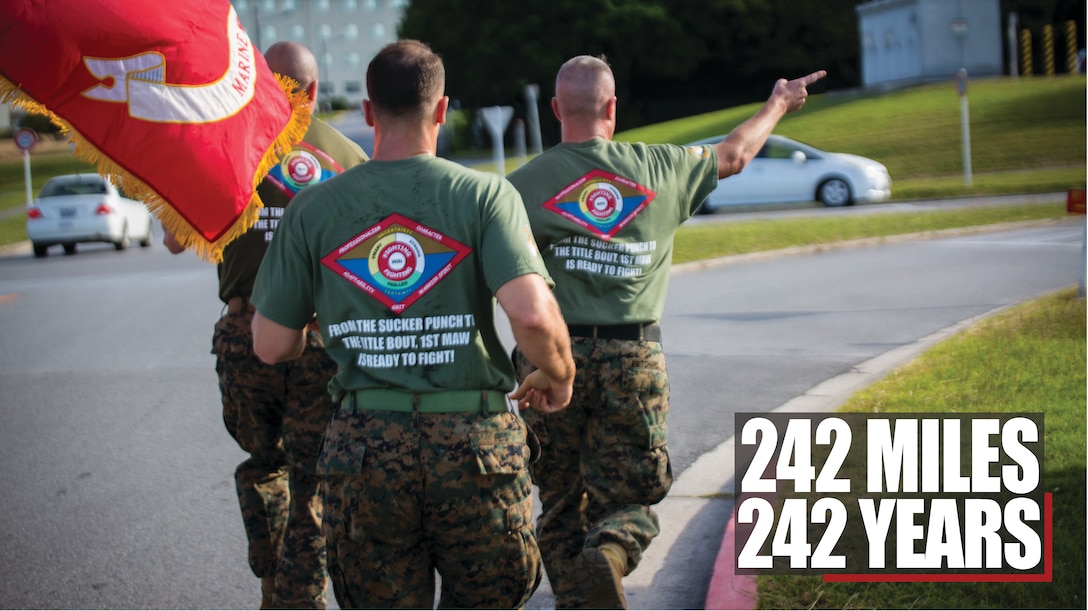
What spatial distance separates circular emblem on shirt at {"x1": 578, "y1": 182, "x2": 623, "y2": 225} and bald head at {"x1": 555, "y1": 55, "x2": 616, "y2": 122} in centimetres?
27

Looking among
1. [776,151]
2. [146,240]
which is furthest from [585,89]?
[146,240]

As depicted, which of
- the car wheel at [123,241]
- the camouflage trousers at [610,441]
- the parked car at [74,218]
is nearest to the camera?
the camouflage trousers at [610,441]

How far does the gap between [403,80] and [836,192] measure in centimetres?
2152

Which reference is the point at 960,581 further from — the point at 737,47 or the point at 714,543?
the point at 737,47

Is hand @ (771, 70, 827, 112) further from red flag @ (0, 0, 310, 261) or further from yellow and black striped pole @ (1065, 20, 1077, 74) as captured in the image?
yellow and black striped pole @ (1065, 20, 1077, 74)

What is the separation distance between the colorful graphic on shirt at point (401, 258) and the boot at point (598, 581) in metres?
1.21

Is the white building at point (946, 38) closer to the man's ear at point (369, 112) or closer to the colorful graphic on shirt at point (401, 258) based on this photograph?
the man's ear at point (369, 112)

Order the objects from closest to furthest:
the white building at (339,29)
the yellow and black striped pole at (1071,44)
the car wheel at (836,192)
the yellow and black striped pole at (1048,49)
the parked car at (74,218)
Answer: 1. the car wheel at (836,192)
2. the parked car at (74,218)
3. the yellow and black striped pole at (1048,49)
4. the yellow and black striped pole at (1071,44)
5. the white building at (339,29)

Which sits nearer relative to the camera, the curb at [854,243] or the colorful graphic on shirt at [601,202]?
the colorful graphic on shirt at [601,202]

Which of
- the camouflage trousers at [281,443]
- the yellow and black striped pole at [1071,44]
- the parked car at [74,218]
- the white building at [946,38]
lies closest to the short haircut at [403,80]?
the camouflage trousers at [281,443]

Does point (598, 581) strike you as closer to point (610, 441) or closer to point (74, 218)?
point (610, 441)

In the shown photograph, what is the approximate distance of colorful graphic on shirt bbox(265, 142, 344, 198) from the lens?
4.53 m

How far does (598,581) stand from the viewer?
3.97 metres

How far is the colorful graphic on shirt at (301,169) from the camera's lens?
4527 millimetres
